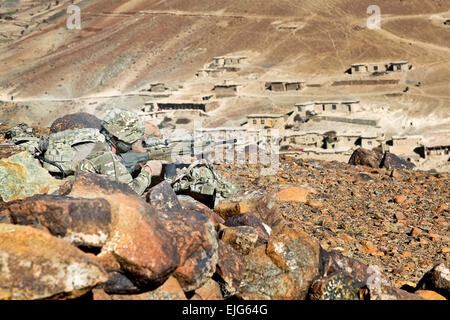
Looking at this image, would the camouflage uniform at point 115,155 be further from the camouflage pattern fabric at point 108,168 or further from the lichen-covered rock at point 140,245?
the lichen-covered rock at point 140,245

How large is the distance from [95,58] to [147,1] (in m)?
19.2

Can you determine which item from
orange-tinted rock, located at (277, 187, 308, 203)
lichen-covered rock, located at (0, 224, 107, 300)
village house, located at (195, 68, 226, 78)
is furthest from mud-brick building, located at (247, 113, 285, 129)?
lichen-covered rock, located at (0, 224, 107, 300)

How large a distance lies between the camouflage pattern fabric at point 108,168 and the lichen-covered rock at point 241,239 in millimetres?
1214

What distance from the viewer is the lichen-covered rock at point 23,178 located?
5.02 meters

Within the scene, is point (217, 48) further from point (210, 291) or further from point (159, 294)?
point (159, 294)

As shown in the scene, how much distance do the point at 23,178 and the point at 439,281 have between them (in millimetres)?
4572

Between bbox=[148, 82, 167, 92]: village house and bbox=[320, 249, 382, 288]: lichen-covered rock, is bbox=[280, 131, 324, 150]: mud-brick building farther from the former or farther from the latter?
bbox=[320, 249, 382, 288]: lichen-covered rock

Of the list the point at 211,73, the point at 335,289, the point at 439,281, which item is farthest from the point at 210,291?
the point at 211,73

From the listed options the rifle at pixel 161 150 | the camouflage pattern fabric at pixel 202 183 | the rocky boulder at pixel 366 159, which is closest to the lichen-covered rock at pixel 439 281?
the camouflage pattern fabric at pixel 202 183

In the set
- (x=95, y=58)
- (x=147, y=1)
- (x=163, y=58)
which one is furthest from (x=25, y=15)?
(x=163, y=58)

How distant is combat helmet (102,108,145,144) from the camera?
551 cm

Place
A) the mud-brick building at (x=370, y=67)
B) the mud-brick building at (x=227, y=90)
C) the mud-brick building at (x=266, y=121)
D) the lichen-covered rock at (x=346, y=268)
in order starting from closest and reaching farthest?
1. the lichen-covered rock at (x=346, y=268)
2. the mud-brick building at (x=266, y=121)
3. the mud-brick building at (x=227, y=90)
4. the mud-brick building at (x=370, y=67)

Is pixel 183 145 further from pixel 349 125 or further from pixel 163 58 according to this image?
pixel 163 58

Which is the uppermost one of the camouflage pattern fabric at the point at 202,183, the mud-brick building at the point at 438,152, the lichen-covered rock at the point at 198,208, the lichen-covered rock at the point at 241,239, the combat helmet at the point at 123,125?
the combat helmet at the point at 123,125
